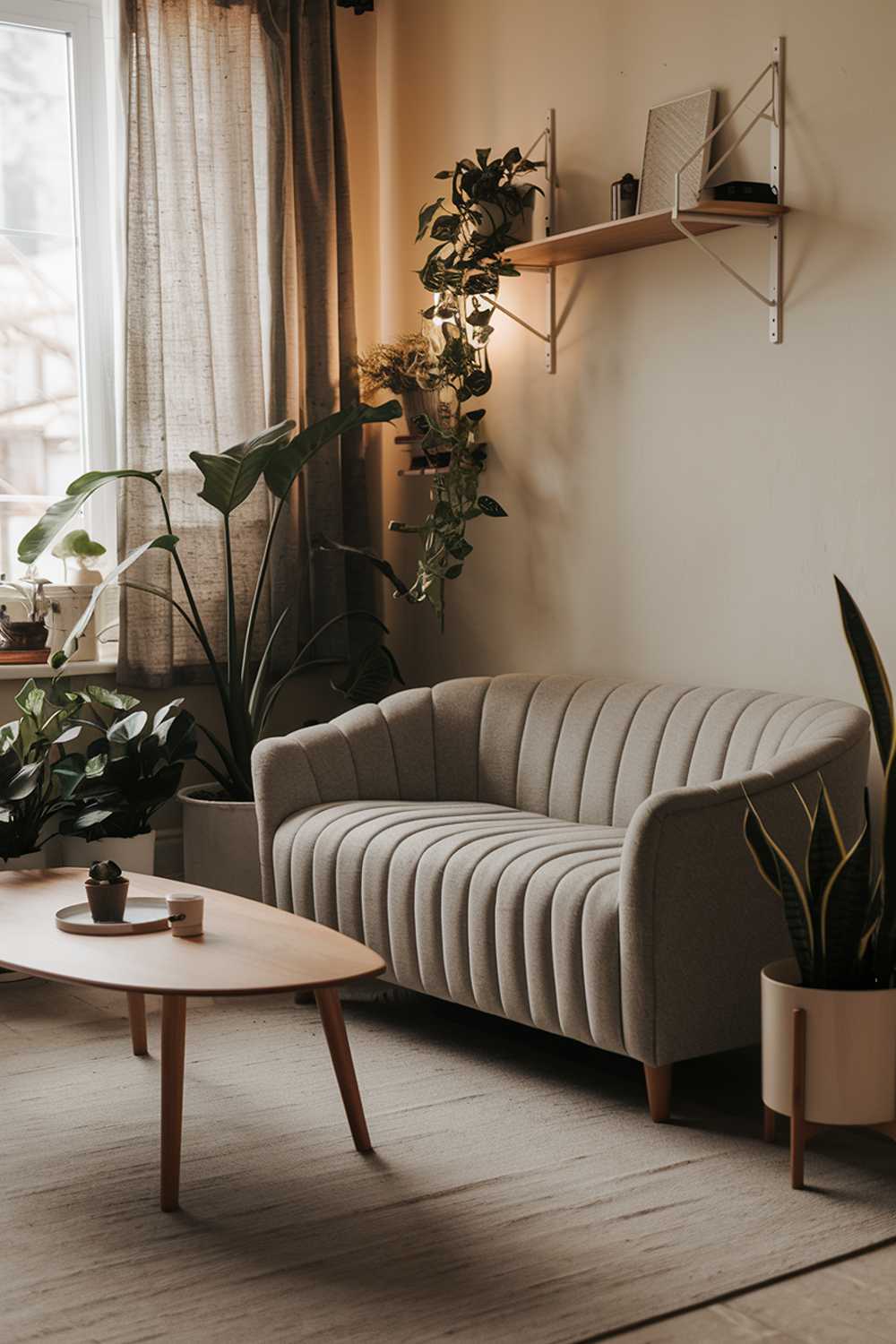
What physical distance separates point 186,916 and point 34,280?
2573mm

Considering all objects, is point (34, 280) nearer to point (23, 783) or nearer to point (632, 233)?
point (23, 783)

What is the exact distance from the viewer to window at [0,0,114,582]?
184 inches

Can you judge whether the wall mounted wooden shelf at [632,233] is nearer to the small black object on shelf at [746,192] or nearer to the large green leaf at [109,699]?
the small black object on shelf at [746,192]

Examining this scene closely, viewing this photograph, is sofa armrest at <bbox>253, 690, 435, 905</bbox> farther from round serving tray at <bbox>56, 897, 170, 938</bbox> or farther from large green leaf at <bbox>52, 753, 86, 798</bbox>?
round serving tray at <bbox>56, 897, 170, 938</bbox>

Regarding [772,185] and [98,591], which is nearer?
[772,185]

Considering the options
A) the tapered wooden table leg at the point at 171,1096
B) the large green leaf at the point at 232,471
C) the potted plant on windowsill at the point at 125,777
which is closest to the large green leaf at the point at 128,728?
the potted plant on windowsill at the point at 125,777

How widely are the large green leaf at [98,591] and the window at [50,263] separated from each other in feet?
1.44

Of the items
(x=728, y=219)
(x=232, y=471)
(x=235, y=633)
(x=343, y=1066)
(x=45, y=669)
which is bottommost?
(x=343, y=1066)

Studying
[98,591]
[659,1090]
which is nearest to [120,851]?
[98,591]

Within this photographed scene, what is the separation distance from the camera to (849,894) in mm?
2668

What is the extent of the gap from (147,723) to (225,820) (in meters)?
0.35

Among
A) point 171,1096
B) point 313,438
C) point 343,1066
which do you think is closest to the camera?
point 171,1096

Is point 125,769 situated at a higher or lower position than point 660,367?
lower

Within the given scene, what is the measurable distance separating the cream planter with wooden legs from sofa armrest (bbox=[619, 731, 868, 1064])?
5.39 ft
